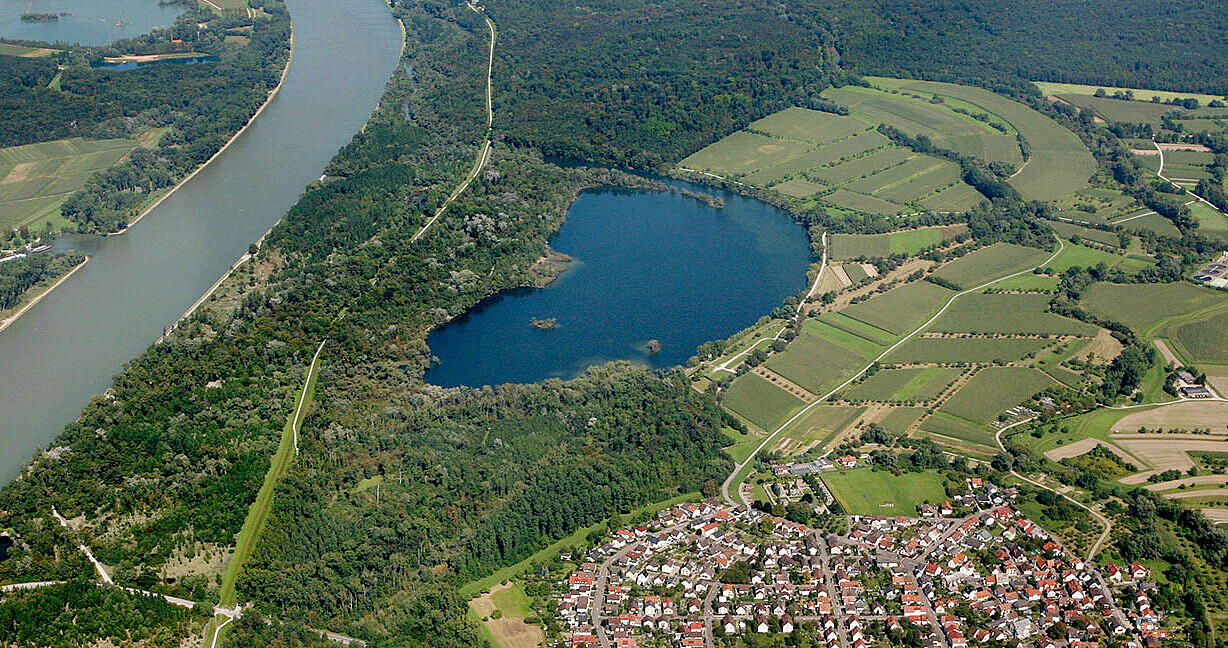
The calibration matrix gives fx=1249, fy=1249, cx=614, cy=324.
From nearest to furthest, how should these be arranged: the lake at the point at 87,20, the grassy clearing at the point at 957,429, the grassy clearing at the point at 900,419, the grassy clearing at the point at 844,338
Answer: the grassy clearing at the point at 957,429 < the grassy clearing at the point at 900,419 < the grassy clearing at the point at 844,338 < the lake at the point at 87,20

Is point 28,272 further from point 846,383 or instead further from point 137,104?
point 846,383

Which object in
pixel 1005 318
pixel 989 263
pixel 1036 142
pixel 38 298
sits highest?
pixel 1036 142

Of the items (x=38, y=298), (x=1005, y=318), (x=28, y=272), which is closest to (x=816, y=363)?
(x=1005, y=318)

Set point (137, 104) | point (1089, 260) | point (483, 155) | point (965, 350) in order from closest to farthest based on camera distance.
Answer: point (965, 350) → point (1089, 260) → point (483, 155) → point (137, 104)

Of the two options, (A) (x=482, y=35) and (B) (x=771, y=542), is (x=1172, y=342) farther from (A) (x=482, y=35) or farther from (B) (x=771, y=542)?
(A) (x=482, y=35)

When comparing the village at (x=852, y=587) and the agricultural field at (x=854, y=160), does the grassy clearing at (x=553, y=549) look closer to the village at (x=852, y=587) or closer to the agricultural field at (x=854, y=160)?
the village at (x=852, y=587)

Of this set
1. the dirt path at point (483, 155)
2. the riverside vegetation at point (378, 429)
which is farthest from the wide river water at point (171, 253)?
the dirt path at point (483, 155)
